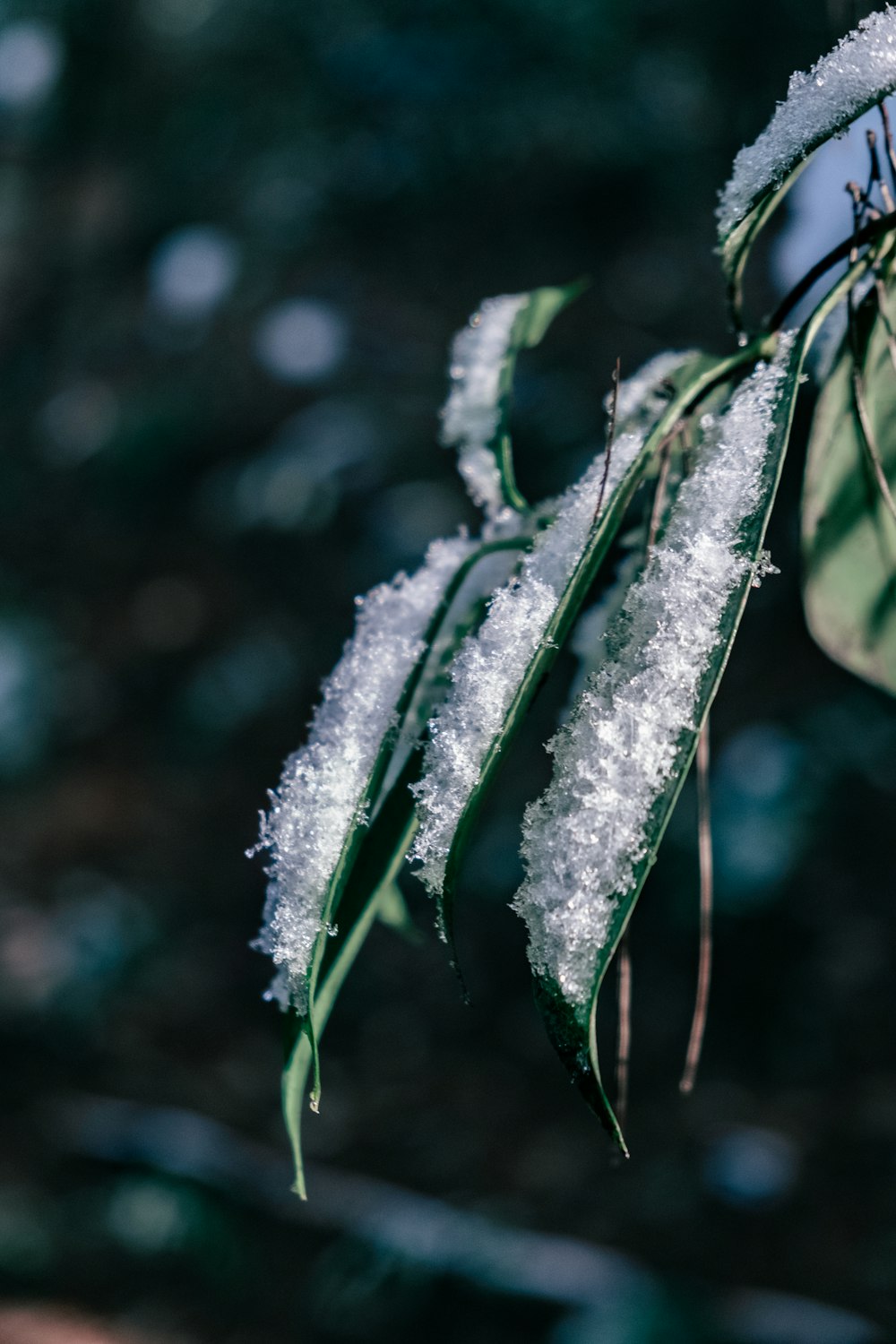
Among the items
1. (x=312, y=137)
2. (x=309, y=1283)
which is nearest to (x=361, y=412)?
(x=312, y=137)

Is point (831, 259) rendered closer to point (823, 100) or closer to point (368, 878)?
point (823, 100)

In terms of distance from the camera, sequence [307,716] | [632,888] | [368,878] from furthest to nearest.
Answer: [307,716]
[368,878]
[632,888]

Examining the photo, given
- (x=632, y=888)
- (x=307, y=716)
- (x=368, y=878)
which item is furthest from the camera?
(x=307, y=716)

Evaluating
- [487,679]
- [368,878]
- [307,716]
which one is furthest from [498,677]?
[307,716]

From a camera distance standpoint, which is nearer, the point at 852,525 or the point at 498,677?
the point at 498,677

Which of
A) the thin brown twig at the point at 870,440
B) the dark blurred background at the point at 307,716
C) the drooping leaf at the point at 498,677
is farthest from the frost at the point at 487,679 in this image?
the dark blurred background at the point at 307,716

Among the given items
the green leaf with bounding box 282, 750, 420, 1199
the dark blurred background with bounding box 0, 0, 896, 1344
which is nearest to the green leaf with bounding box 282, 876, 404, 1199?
the green leaf with bounding box 282, 750, 420, 1199

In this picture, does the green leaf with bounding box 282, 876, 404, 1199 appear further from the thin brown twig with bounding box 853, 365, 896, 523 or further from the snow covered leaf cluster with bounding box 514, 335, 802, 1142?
the thin brown twig with bounding box 853, 365, 896, 523

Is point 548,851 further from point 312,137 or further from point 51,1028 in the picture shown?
point 312,137
